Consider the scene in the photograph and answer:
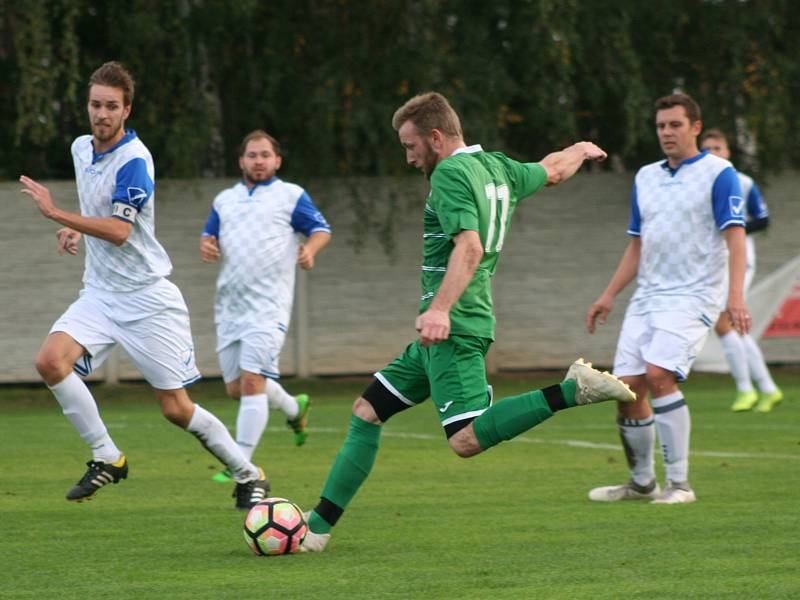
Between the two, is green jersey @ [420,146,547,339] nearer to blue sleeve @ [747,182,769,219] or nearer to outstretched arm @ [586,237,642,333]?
outstretched arm @ [586,237,642,333]

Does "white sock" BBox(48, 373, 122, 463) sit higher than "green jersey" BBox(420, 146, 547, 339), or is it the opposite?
"green jersey" BBox(420, 146, 547, 339)

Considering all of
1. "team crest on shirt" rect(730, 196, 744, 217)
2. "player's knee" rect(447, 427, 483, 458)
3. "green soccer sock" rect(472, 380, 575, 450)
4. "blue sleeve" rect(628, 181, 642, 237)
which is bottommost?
"player's knee" rect(447, 427, 483, 458)

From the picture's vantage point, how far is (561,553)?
6.56 metres

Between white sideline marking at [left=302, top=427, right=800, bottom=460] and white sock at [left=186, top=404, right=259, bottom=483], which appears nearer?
white sock at [left=186, top=404, right=259, bottom=483]

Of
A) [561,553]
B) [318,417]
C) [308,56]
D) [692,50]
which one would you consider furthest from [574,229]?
[561,553]

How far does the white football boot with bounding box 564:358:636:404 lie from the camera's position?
6.24m

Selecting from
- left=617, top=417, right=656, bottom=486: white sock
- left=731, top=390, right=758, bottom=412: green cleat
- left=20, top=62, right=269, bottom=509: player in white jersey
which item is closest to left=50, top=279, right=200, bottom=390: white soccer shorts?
left=20, top=62, right=269, bottom=509: player in white jersey

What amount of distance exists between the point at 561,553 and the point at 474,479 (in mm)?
3009

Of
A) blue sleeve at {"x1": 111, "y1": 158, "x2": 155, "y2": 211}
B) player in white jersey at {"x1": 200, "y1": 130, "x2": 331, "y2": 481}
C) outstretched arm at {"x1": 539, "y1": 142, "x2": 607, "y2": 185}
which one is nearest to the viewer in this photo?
outstretched arm at {"x1": 539, "y1": 142, "x2": 607, "y2": 185}

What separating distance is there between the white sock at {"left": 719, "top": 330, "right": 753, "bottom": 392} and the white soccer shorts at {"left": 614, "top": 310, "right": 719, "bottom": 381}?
5.65 m

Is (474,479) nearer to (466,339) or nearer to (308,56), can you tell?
(466,339)

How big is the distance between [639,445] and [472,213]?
104 inches

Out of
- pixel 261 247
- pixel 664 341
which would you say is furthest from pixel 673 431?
pixel 261 247

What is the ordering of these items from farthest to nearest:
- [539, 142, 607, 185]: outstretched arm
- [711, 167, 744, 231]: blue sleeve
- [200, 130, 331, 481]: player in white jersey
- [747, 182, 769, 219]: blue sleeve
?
[747, 182, 769, 219]: blue sleeve
[200, 130, 331, 481]: player in white jersey
[711, 167, 744, 231]: blue sleeve
[539, 142, 607, 185]: outstretched arm
